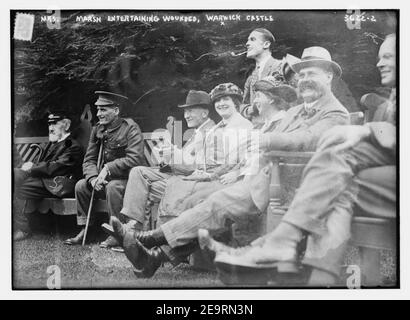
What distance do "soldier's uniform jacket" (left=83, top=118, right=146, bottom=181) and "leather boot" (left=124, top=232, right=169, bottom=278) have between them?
0.66 m

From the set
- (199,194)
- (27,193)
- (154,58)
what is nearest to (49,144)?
(27,193)

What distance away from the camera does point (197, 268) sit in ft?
16.5

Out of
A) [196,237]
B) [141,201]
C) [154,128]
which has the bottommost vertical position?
[196,237]

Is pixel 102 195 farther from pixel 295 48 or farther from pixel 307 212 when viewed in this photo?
pixel 295 48

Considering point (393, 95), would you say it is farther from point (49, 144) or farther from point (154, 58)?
point (49, 144)

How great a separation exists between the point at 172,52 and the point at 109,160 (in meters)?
1.26

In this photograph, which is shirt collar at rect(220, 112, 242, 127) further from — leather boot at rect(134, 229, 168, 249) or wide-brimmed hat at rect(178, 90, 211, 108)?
leather boot at rect(134, 229, 168, 249)

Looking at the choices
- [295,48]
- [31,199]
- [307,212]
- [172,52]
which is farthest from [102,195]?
[295,48]

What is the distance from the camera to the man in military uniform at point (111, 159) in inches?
200

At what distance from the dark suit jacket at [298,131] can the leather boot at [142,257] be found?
3.64ft

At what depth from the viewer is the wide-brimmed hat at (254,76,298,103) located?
500 cm

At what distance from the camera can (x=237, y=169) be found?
16.4 feet

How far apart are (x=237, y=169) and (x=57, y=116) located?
190 cm

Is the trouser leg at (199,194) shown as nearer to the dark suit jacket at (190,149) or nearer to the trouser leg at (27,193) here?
the dark suit jacket at (190,149)
